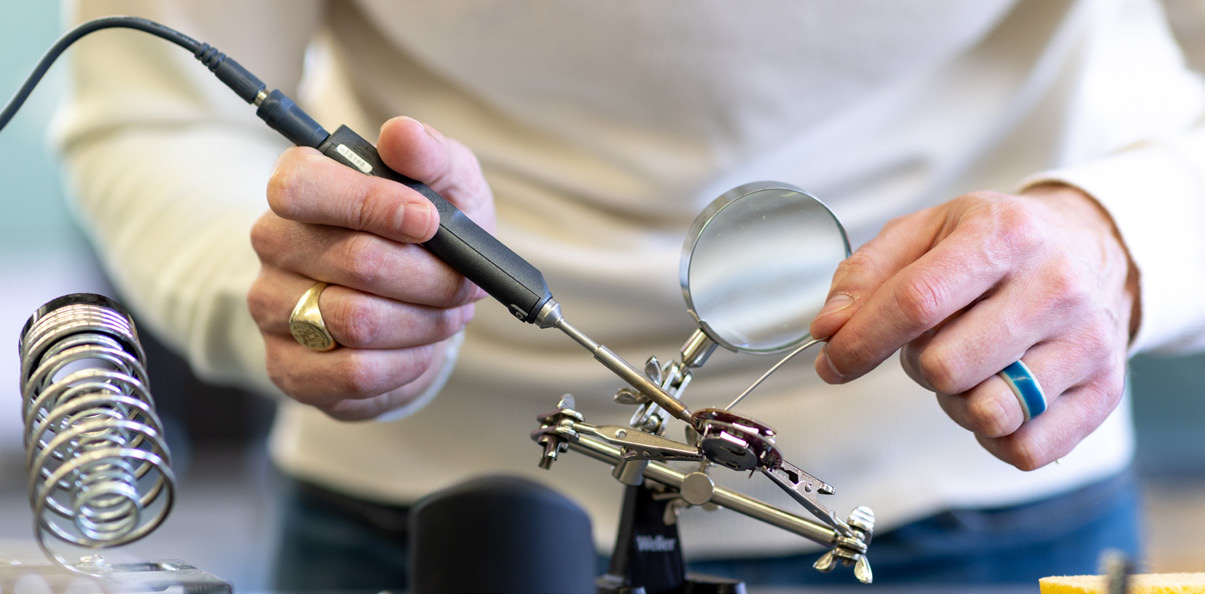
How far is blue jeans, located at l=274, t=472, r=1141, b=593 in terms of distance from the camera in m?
1.05

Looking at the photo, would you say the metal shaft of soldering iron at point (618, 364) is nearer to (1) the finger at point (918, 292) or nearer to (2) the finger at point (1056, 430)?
(1) the finger at point (918, 292)

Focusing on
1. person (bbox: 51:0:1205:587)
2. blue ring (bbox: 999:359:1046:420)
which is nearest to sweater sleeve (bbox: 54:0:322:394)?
person (bbox: 51:0:1205:587)

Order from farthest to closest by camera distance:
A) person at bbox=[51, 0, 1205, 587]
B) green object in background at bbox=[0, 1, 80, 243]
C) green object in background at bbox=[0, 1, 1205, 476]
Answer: green object in background at bbox=[0, 1, 80, 243], green object in background at bbox=[0, 1, 1205, 476], person at bbox=[51, 0, 1205, 587]

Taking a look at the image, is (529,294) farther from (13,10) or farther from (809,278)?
(13,10)

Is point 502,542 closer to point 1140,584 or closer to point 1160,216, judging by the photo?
point 1140,584

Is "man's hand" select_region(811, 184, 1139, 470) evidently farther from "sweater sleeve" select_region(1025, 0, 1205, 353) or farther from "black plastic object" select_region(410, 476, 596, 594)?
"black plastic object" select_region(410, 476, 596, 594)

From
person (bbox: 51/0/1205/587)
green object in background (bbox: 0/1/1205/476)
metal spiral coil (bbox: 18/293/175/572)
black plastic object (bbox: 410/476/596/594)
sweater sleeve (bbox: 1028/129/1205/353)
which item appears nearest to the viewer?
metal spiral coil (bbox: 18/293/175/572)

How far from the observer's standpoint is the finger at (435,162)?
0.64 meters

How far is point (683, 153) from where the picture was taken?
3.34 ft

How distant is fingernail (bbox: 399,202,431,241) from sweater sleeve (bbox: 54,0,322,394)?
1.23 feet

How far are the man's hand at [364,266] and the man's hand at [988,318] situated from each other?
0.87 ft

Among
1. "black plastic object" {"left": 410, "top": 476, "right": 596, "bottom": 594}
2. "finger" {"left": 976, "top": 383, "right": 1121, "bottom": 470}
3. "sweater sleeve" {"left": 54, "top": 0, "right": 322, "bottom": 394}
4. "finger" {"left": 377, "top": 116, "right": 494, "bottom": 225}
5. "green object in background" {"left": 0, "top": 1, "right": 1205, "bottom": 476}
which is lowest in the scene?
"black plastic object" {"left": 410, "top": 476, "right": 596, "bottom": 594}

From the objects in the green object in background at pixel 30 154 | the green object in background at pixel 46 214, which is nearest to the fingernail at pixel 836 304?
the green object in background at pixel 46 214

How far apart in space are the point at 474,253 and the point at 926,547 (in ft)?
2.14
